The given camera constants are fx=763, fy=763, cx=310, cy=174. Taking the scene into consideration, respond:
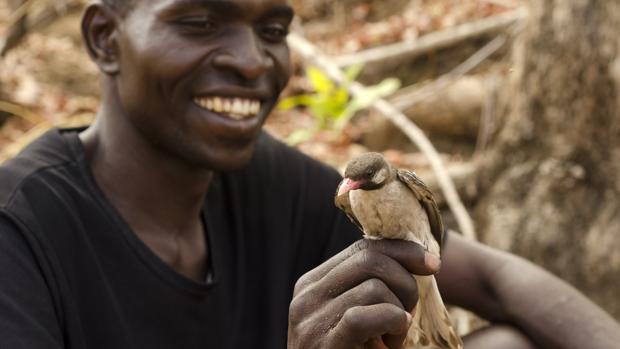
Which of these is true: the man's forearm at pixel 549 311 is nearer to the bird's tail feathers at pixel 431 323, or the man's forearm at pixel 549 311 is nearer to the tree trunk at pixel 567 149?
the bird's tail feathers at pixel 431 323

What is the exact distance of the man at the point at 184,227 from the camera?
229cm

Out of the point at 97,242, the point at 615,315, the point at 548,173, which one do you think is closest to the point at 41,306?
the point at 97,242

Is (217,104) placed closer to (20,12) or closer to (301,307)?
(301,307)

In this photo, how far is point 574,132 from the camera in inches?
148

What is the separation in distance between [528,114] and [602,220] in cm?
65

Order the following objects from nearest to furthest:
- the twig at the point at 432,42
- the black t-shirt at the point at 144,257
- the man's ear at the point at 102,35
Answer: the black t-shirt at the point at 144,257 < the man's ear at the point at 102,35 < the twig at the point at 432,42

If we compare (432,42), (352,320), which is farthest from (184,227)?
(432,42)

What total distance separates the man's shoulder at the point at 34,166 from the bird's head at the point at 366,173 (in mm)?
1099

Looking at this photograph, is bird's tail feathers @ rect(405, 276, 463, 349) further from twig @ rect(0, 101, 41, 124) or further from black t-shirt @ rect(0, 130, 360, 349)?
twig @ rect(0, 101, 41, 124)

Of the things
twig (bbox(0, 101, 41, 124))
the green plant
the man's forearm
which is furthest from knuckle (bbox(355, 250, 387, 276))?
twig (bbox(0, 101, 41, 124))

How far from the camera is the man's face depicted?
98.3 inches

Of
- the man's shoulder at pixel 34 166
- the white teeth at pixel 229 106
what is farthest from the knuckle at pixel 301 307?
the man's shoulder at pixel 34 166

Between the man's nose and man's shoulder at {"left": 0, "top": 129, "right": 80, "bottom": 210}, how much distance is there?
0.61 metres

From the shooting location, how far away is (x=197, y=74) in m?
2.52
